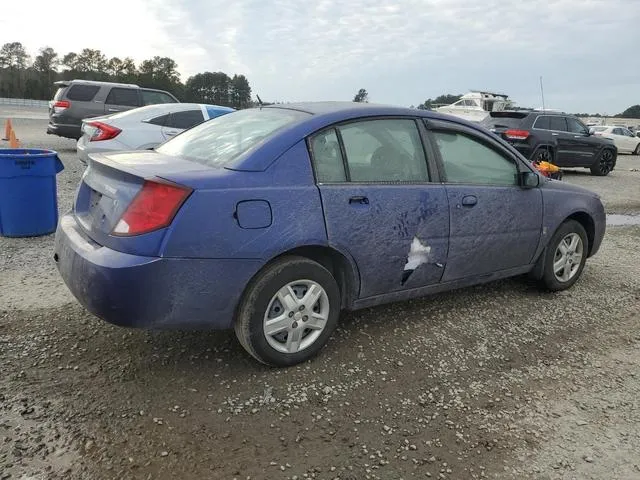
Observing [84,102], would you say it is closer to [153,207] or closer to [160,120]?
[160,120]

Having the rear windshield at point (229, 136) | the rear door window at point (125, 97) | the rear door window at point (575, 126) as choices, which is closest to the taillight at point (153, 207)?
the rear windshield at point (229, 136)

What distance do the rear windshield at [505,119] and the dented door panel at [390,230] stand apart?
11.9m

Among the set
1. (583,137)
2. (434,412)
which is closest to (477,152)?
(434,412)

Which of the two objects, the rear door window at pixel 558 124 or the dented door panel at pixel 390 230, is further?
the rear door window at pixel 558 124

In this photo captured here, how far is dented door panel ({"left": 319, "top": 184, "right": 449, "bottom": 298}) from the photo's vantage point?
329 cm

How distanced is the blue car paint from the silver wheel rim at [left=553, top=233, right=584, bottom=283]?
858 mm

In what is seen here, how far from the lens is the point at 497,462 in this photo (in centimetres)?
254

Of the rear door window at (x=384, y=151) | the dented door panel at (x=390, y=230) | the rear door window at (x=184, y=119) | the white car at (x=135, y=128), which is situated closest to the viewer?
the dented door panel at (x=390, y=230)

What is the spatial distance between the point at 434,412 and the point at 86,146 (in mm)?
7437

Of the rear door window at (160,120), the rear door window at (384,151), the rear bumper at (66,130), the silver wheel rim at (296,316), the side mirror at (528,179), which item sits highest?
the rear bumper at (66,130)

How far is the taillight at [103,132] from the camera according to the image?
327 inches

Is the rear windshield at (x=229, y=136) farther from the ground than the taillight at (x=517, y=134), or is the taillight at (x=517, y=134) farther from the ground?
the taillight at (x=517, y=134)

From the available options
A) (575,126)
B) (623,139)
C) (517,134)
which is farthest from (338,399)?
(623,139)

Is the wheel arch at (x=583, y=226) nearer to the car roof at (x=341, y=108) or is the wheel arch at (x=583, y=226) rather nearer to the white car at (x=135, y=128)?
the car roof at (x=341, y=108)
